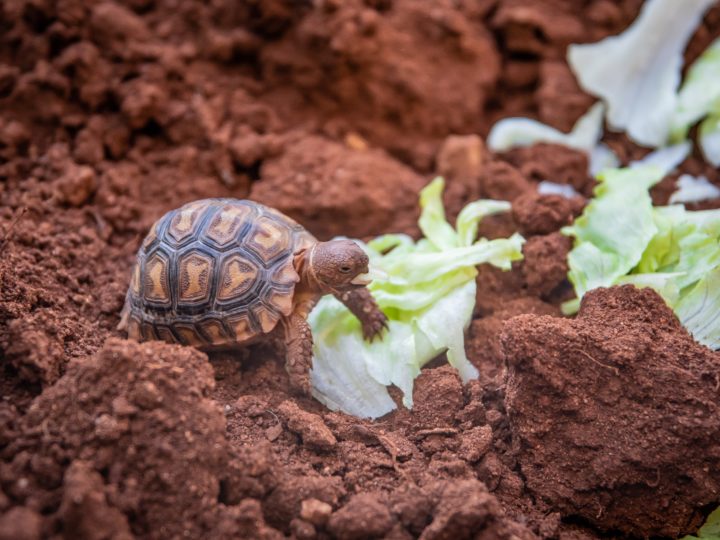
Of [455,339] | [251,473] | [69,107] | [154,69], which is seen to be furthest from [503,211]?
[69,107]

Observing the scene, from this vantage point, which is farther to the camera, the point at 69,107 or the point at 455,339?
the point at 69,107

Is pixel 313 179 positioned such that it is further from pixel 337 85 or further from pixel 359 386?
pixel 359 386

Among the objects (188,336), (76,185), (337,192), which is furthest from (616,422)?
(76,185)

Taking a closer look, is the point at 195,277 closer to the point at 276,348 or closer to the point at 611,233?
the point at 276,348

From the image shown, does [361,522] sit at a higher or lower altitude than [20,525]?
lower

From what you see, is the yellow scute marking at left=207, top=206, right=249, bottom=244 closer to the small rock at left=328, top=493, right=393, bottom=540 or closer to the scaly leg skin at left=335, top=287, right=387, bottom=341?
the scaly leg skin at left=335, top=287, right=387, bottom=341

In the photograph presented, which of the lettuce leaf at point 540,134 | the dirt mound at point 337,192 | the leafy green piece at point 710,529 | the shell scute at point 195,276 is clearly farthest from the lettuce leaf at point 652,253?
the shell scute at point 195,276

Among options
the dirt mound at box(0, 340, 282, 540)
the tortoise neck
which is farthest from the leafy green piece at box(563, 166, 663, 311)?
the dirt mound at box(0, 340, 282, 540)
